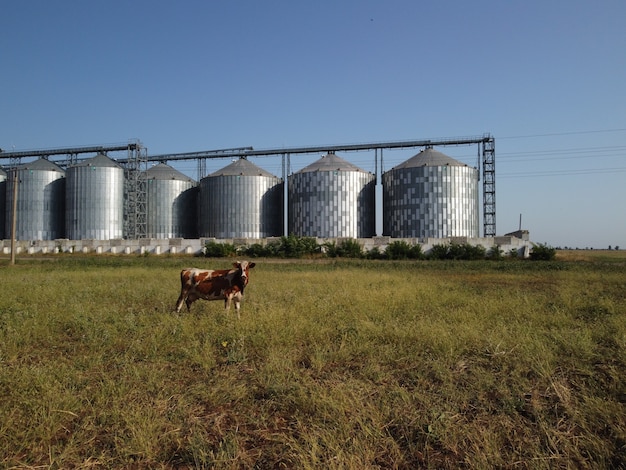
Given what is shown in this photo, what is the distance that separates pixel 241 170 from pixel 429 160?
28.2m

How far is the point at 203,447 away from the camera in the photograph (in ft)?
13.9

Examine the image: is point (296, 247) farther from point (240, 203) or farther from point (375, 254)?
point (240, 203)

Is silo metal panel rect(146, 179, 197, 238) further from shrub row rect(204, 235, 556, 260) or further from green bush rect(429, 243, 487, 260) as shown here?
green bush rect(429, 243, 487, 260)

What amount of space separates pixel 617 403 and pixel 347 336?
443 cm

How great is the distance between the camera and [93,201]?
60750 millimetres

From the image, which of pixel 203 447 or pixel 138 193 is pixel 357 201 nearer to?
pixel 138 193

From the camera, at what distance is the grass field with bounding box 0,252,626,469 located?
416 centimetres

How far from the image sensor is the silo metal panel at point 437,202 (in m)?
56.9

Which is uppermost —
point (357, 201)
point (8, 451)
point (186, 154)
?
point (186, 154)

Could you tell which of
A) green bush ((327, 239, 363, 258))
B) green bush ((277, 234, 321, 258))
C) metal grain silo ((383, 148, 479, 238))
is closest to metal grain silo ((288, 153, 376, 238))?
metal grain silo ((383, 148, 479, 238))

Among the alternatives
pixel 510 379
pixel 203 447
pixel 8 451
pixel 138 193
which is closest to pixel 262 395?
pixel 203 447

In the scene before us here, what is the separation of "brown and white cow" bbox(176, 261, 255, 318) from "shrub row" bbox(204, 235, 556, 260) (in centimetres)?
3641

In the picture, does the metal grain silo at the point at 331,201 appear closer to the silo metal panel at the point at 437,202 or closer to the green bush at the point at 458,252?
the silo metal panel at the point at 437,202

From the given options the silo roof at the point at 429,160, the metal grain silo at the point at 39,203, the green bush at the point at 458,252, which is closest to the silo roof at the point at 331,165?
the silo roof at the point at 429,160
